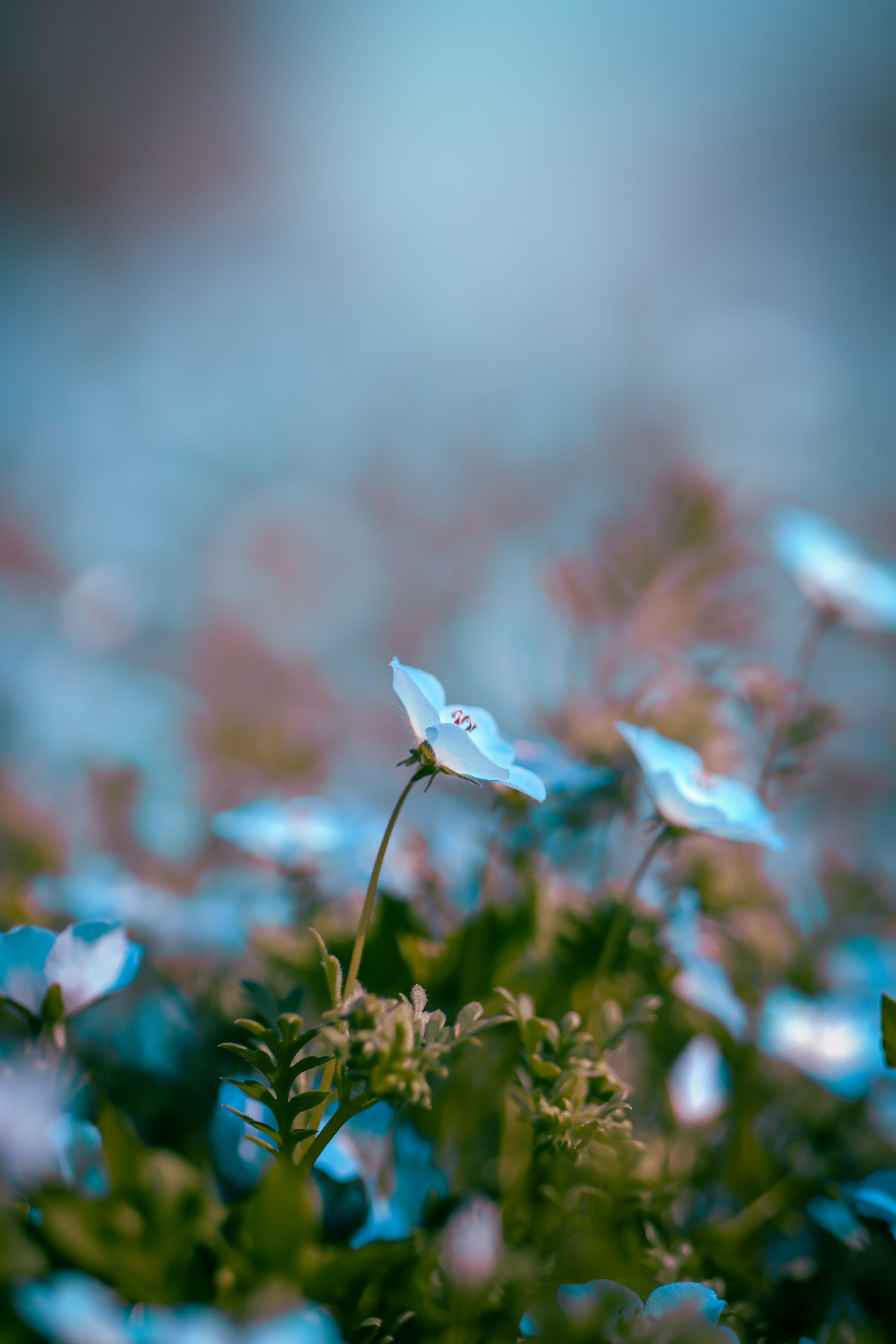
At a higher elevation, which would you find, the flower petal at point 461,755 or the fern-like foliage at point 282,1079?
the flower petal at point 461,755

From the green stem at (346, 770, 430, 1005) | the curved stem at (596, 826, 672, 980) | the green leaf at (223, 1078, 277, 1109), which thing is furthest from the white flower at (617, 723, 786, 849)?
the green leaf at (223, 1078, 277, 1109)

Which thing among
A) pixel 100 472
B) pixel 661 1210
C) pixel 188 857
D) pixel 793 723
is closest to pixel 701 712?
pixel 793 723

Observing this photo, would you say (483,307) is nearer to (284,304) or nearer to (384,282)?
(384,282)

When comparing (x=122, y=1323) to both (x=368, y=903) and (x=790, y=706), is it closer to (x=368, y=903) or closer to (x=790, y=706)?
(x=368, y=903)

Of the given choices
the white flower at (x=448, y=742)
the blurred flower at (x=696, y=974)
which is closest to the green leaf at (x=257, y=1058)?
the white flower at (x=448, y=742)

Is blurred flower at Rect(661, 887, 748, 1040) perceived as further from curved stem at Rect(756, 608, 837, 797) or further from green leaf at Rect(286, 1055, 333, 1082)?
green leaf at Rect(286, 1055, 333, 1082)

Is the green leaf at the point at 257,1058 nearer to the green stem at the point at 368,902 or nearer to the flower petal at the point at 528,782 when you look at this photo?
the green stem at the point at 368,902
